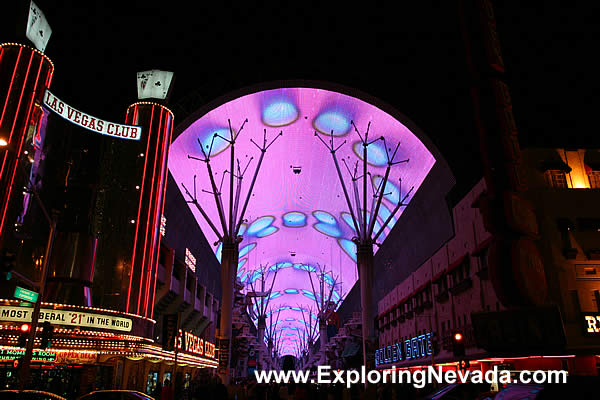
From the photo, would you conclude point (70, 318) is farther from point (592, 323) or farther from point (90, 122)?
point (592, 323)

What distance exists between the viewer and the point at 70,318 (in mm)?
18344

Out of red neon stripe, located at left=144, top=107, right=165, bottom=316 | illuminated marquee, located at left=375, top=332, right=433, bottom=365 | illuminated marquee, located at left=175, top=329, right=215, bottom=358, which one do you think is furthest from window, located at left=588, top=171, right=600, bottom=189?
illuminated marquee, located at left=175, top=329, right=215, bottom=358

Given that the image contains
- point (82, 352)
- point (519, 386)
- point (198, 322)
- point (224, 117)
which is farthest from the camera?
point (198, 322)

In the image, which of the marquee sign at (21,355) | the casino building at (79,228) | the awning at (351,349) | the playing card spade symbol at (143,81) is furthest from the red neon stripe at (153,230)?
the awning at (351,349)

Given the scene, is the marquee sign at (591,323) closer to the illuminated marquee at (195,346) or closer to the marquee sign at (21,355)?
the illuminated marquee at (195,346)

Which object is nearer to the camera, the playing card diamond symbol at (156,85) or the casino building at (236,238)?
the casino building at (236,238)

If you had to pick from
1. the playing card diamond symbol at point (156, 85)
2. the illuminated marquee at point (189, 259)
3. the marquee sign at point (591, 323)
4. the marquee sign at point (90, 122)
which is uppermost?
the playing card diamond symbol at point (156, 85)

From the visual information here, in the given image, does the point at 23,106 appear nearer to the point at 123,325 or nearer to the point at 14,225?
the point at 14,225

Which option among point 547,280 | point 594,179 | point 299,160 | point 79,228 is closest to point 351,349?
point 299,160

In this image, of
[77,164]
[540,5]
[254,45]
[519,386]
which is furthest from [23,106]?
[540,5]

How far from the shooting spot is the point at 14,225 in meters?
19.2

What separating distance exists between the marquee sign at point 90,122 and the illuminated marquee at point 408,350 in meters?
20.4

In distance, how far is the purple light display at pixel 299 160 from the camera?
37500mm

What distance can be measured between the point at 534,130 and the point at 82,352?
2625cm
